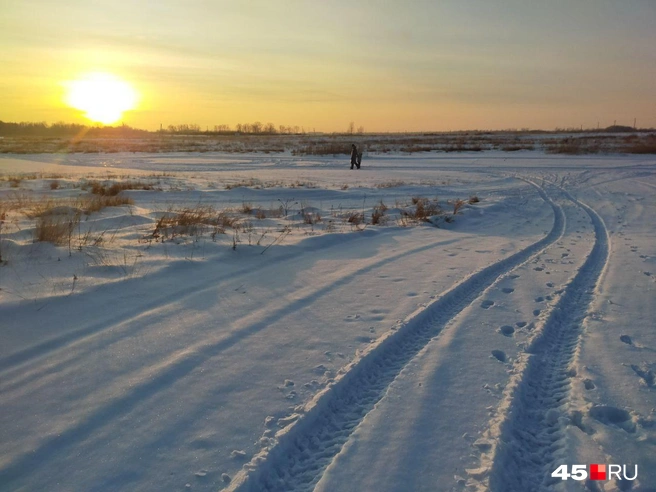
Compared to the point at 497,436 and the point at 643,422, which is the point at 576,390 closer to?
the point at 643,422

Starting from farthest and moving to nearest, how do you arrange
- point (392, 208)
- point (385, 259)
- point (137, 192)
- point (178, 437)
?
1. point (137, 192)
2. point (392, 208)
3. point (385, 259)
4. point (178, 437)

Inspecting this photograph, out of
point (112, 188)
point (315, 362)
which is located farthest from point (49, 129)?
point (315, 362)

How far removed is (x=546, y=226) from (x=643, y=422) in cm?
842

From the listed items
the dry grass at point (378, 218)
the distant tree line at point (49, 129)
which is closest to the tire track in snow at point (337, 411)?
the dry grass at point (378, 218)

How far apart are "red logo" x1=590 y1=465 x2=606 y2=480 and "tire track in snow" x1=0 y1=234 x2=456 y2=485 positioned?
297cm

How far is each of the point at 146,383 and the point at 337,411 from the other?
5.01ft

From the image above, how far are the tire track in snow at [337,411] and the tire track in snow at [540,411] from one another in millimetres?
949

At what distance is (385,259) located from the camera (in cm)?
752

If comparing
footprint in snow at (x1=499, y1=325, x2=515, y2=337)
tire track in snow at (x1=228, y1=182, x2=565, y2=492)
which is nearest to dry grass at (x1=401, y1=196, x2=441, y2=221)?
tire track in snow at (x1=228, y1=182, x2=565, y2=492)

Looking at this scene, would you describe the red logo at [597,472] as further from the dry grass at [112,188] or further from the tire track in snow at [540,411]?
the dry grass at [112,188]

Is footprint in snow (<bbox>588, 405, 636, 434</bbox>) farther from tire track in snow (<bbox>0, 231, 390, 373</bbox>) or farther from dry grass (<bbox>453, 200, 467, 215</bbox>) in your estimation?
dry grass (<bbox>453, 200, 467, 215</bbox>)

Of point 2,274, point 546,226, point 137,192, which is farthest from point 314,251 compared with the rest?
point 137,192

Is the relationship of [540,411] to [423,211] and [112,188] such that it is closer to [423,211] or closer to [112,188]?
[423,211]

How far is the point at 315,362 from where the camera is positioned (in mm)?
4086
